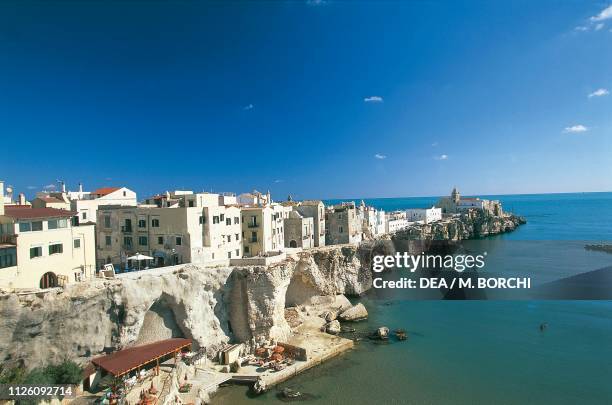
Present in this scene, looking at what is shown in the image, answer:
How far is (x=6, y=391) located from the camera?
16766mm

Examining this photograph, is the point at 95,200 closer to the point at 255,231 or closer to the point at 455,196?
the point at 255,231

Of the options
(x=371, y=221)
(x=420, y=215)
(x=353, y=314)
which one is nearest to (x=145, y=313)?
(x=353, y=314)

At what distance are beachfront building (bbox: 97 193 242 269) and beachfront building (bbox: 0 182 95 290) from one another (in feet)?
15.4

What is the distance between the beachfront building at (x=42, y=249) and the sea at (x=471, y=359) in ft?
43.4

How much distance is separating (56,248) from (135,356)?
8.99 meters

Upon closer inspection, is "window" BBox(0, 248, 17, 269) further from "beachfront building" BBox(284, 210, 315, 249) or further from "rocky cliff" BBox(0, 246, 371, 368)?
"beachfront building" BBox(284, 210, 315, 249)

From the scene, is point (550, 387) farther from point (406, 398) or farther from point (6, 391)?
point (6, 391)

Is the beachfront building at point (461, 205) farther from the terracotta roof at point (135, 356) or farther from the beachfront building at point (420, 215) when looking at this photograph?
the terracotta roof at point (135, 356)

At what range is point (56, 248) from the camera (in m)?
22.8

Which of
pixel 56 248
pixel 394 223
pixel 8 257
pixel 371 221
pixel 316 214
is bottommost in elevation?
pixel 394 223

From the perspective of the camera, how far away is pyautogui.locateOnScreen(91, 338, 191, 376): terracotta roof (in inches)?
793

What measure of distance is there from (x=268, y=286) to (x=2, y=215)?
18.0 meters

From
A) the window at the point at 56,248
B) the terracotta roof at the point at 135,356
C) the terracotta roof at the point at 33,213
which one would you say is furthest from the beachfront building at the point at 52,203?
the terracotta roof at the point at 135,356

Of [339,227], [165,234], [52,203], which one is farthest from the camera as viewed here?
[339,227]
